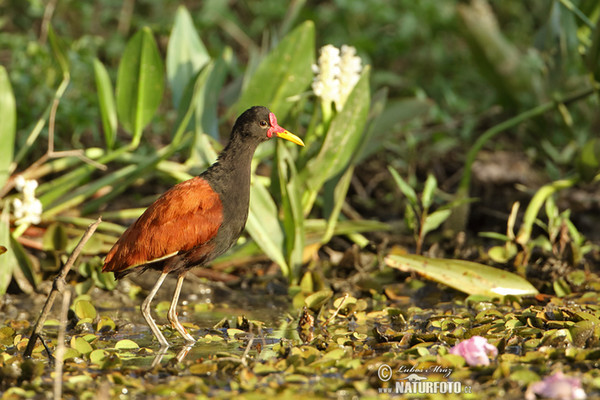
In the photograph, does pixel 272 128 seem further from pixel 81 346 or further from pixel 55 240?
pixel 55 240

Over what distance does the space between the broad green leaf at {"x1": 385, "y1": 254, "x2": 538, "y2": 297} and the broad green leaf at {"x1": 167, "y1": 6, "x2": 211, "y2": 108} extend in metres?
2.10

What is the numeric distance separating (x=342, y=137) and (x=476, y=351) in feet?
6.58

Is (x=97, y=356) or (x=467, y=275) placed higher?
(x=97, y=356)

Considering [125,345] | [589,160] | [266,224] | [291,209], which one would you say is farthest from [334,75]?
[125,345]

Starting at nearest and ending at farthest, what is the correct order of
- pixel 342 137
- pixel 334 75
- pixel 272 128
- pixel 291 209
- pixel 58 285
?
1. pixel 58 285
2. pixel 272 128
3. pixel 291 209
4. pixel 342 137
5. pixel 334 75

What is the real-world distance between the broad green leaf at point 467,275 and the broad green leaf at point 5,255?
223 cm

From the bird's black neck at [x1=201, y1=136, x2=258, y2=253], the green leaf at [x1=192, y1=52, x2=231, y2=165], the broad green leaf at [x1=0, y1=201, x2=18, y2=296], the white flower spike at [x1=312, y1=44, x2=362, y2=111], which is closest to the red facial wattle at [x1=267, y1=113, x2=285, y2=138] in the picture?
the bird's black neck at [x1=201, y1=136, x2=258, y2=253]

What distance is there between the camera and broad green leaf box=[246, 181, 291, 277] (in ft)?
16.8

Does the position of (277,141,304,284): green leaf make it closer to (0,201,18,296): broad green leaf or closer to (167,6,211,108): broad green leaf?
(167,6,211,108): broad green leaf

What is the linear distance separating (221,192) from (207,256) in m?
0.34

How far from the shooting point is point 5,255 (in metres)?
4.79

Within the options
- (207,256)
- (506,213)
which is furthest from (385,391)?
(506,213)

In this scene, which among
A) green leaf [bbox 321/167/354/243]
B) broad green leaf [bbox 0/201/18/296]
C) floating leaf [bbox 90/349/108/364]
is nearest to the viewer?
floating leaf [bbox 90/349/108/364]

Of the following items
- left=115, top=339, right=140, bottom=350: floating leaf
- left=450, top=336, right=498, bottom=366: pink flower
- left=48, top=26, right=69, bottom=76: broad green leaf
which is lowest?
left=450, top=336, right=498, bottom=366: pink flower
